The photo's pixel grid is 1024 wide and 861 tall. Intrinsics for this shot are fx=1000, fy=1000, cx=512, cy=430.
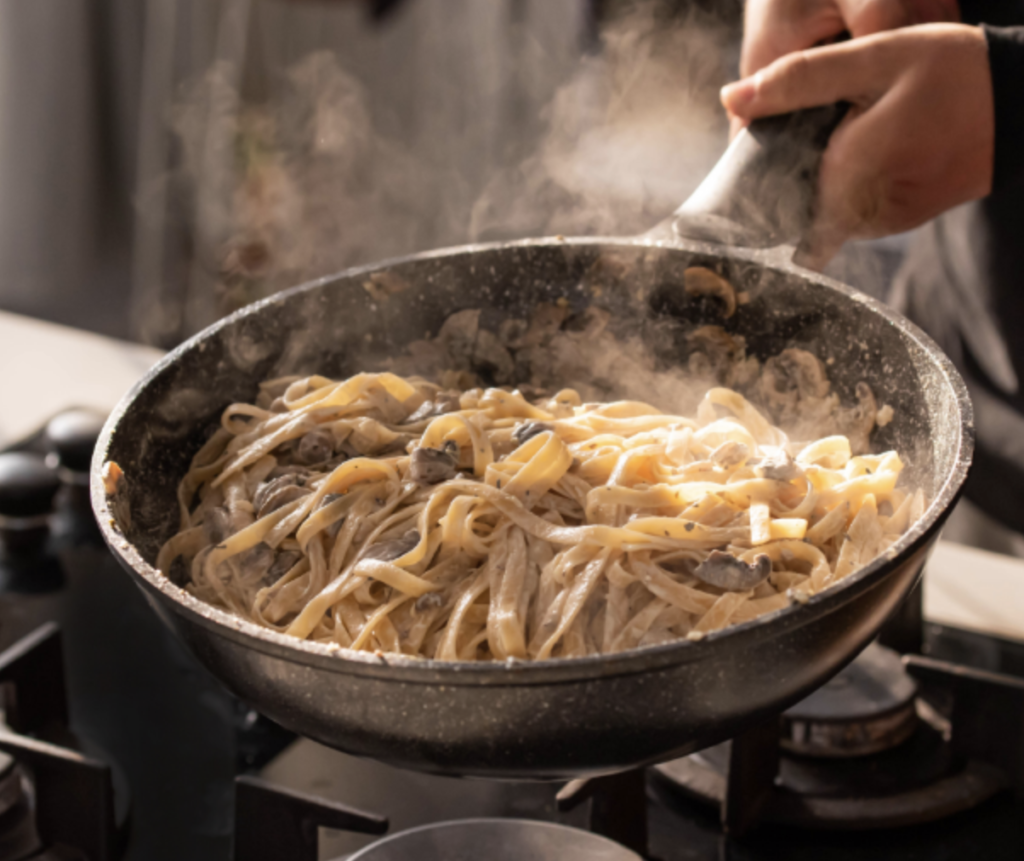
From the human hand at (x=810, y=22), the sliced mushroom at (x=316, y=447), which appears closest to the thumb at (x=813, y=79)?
the human hand at (x=810, y=22)

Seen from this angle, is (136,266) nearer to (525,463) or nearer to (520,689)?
(525,463)

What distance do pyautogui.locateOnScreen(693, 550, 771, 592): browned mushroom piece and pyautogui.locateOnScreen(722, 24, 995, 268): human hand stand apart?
559 millimetres

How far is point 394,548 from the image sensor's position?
3.89ft

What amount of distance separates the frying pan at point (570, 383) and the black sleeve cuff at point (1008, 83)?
0.24 metres

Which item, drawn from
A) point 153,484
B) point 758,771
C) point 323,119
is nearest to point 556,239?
point 153,484

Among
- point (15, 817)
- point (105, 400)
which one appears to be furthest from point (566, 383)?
point (105, 400)

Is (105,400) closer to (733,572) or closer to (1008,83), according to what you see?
(733,572)

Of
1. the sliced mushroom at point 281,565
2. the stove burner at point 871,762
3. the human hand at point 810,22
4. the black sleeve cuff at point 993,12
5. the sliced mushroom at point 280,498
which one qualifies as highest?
the black sleeve cuff at point 993,12

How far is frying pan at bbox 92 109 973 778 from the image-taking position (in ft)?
2.67

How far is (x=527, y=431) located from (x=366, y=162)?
3.64 metres

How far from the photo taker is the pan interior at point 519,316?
124 cm

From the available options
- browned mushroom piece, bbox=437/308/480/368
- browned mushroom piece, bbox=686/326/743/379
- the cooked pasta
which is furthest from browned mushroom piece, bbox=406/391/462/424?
browned mushroom piece, bbox=686/326/743/379

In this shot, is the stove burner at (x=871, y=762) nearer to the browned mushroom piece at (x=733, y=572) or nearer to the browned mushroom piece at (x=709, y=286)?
the browned mushroom piece at (x=733, y=572)

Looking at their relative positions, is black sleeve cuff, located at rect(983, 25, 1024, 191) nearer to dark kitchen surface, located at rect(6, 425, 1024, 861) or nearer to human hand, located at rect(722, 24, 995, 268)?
human hand, located at rect(722, 24, 995, 268)
